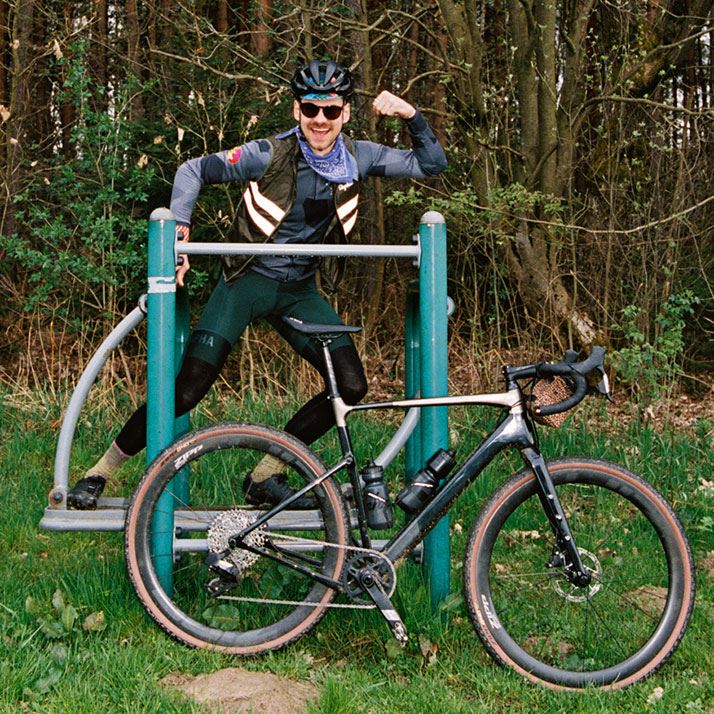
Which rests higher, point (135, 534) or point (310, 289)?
point (310, 289)

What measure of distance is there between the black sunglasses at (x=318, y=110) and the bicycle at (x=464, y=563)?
3.15ft

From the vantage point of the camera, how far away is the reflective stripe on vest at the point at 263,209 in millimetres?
4047

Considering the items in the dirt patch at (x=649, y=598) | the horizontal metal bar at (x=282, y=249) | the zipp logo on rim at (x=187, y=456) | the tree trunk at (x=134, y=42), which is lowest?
the dirt patch at (x=649, y=598)

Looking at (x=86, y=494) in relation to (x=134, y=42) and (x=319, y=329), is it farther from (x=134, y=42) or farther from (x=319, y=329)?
(x=134, y=42)

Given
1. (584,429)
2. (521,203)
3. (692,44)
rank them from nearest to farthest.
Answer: (584,429)
(521,203)
(692,44)

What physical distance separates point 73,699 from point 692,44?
893 centimetres

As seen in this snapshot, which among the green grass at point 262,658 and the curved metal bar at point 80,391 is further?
the curved metal bar at point 80,391

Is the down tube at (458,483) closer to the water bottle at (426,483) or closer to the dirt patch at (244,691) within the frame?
the water bottle at (426,483)

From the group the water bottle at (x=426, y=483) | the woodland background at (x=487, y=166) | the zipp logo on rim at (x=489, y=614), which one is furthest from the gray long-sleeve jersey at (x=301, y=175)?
the woodland background at (x=487, y=166)

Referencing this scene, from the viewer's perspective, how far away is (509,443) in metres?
3.49

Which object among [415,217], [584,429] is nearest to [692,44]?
[415,217]

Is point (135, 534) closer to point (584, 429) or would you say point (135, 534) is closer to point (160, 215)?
point (160, 215)

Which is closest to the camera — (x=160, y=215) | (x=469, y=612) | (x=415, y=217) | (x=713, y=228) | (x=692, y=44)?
(x=469, y=612)

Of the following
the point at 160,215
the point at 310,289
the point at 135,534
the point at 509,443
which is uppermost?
the point at 160,215
